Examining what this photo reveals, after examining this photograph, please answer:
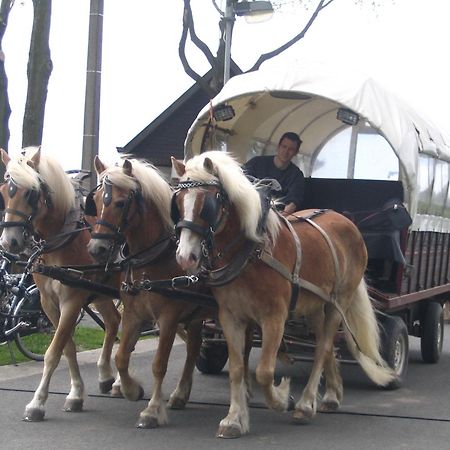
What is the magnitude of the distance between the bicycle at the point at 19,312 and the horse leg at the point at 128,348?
2.68m

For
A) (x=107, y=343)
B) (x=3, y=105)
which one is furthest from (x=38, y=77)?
(x=107, y=343)

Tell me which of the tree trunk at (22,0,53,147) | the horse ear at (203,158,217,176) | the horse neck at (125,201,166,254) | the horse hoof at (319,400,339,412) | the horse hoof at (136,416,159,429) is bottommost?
the horse hoof at (319,400,339,412)

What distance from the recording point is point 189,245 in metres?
5.63

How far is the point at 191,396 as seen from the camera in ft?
25.7

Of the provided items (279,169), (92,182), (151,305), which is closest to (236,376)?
(151,305)

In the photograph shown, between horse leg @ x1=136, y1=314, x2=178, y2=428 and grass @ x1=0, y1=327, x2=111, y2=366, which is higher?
horse leg @ x1=136, y1=314, x2=178, y2=428

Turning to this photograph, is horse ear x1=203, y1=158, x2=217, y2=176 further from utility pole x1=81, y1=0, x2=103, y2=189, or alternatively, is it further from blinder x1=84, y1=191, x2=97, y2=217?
utility pole x1=81, y1=0, x2=103, y2=189

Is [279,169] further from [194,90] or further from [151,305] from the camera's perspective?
[194,90]

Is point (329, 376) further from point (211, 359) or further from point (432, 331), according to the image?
point (432, 331)

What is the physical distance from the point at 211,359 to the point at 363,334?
6.51ft

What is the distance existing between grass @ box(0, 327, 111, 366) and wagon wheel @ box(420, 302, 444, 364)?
3.83 meters

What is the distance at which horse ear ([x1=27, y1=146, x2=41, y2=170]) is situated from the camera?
6773 millimetres

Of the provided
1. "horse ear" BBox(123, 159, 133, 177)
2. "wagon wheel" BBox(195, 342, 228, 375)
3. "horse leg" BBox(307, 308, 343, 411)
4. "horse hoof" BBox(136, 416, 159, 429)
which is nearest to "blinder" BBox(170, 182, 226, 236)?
"horse ear" BBox(123, 159, 133, 177)

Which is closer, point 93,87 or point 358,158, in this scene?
point 358,158
